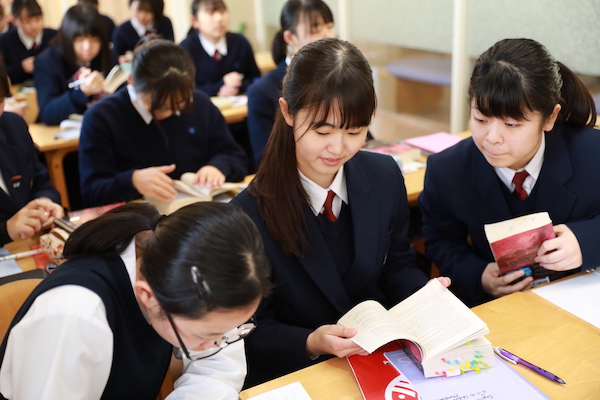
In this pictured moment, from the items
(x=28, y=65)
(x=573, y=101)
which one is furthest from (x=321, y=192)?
(x=28, y=65)

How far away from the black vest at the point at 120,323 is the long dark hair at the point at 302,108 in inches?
16.4

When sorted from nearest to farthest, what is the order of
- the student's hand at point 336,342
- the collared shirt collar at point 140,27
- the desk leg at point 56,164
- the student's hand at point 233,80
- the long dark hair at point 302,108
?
the student's hand at point 336,342 < the long dark hair at point 302,108 < the desk leg at point 56,164 < the student's hand at point 233,80 < the collared shirt collar at point 140,27

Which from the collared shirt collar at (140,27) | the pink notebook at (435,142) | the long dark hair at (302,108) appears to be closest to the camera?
the long dark hair at (302,108)

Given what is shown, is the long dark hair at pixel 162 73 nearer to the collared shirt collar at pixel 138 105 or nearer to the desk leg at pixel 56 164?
the collared shirt collar at pixel 138 105

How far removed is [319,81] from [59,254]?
93cm

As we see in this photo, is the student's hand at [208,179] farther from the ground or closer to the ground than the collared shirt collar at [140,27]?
closer to the ground

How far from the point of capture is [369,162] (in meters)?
1.72

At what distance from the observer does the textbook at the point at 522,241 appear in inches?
60.5

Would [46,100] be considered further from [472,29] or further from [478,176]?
[478,176]

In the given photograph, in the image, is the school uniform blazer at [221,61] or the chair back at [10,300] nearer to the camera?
the chair back at [10,300]

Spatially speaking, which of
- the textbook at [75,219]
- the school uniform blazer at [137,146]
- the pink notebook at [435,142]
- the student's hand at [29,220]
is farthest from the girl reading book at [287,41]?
the student's hand at [29,220]

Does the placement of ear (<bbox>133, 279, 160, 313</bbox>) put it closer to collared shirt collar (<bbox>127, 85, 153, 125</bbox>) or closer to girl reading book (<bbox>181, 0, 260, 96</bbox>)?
collared shirt collar (<bbox>127, 85, 153, 125</bbox>)

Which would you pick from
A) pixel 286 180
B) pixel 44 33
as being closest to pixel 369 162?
pixel 286 180

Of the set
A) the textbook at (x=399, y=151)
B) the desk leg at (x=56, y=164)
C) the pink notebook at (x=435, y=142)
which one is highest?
the textbook at (x=399, y=151)
